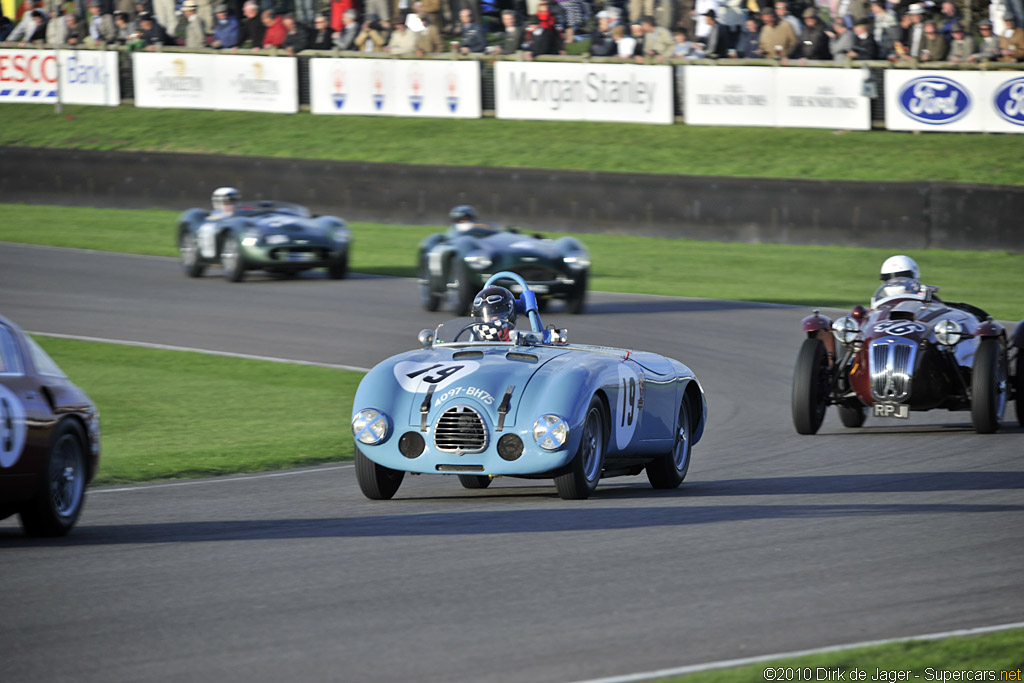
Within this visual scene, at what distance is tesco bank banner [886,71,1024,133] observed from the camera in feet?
81.9

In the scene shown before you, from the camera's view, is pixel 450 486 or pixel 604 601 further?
pixel 450 486

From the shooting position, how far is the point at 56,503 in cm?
753

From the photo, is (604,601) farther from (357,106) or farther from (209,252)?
(357,106)

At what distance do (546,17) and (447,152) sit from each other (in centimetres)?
304

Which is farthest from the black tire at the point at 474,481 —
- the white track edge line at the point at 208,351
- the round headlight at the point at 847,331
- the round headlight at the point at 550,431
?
the white track edge line at the point at 208,351

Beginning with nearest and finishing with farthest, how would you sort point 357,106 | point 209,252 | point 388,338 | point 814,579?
point 814,579 < point 388,338 < point 209,252 < point 357,106

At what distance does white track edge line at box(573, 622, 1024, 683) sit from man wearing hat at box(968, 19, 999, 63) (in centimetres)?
2080

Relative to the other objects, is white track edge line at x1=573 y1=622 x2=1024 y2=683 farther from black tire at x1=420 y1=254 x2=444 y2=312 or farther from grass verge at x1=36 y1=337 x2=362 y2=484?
black tire at x1=420 y1=254 x2=444 y2=312

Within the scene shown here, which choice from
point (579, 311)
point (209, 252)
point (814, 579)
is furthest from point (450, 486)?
point (209, 252)

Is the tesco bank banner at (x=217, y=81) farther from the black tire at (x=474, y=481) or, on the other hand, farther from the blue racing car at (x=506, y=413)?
the blue racing car at (x=506, y=413)

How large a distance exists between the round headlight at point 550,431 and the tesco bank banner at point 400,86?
21636mm

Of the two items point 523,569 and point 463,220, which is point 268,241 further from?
point 523,569

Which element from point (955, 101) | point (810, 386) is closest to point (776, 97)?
point (955, 101)

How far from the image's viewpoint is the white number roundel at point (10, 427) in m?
6.96
